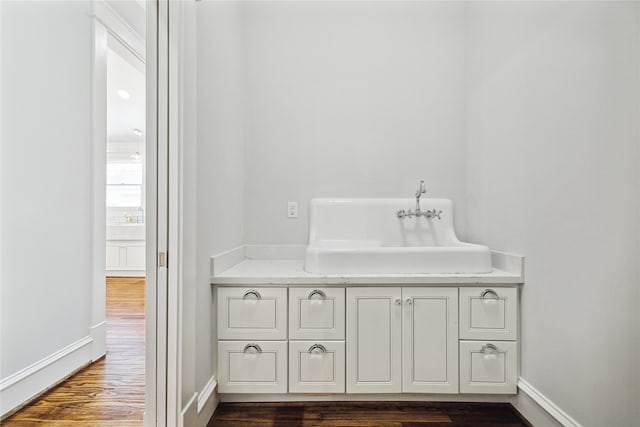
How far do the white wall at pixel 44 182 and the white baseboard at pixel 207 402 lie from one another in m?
0.96

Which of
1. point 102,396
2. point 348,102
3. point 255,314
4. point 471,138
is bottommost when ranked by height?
point 102,396

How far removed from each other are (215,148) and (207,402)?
117cm

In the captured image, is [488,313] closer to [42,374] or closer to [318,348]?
[318,348]

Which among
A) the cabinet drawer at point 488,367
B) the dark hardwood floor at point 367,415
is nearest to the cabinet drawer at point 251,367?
the dark hardwood floor at point 367,415

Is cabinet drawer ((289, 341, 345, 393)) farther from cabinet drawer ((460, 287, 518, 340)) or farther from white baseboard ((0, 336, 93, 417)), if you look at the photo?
white baseboard ((0, 336, 93, 417))

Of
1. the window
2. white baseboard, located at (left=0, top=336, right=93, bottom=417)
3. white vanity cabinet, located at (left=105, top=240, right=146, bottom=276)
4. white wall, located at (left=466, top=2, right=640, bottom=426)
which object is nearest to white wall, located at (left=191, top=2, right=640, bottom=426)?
white wall, located at (left=466, top=2, right=640, bottom=426)

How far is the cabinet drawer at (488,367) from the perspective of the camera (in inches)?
68.8

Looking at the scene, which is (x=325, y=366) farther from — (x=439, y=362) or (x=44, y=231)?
(x=44, y=231)

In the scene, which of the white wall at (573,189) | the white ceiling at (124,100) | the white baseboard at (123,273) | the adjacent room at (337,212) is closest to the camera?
the white wall at (573,189)

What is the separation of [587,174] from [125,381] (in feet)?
8.07

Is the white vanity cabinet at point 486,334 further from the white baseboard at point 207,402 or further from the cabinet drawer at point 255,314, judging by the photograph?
the white baseboard at point 207,402

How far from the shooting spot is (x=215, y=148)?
Answer: 178cm

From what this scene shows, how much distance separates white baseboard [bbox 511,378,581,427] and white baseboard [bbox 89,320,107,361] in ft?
8.02

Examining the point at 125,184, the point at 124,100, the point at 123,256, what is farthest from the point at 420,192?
the point at 125,184
